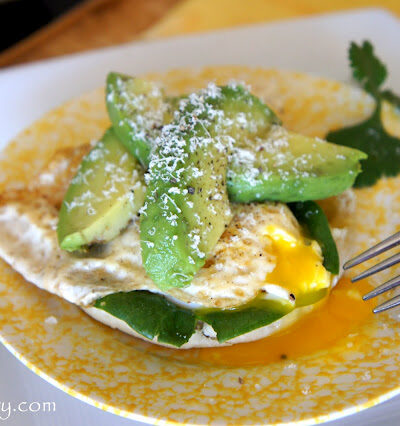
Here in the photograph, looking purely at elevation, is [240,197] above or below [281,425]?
above

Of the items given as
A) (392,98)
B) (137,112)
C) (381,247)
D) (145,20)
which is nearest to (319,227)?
(381,247)

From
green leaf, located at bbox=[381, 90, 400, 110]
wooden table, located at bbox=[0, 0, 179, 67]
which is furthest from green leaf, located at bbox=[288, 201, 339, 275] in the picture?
wooden table, located at bbox=[0, 0, 179, 67]

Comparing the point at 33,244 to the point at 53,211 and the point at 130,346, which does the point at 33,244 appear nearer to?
the point at 53,211

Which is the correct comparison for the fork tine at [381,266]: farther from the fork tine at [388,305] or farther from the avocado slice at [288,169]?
the avocado slice at [288,169]

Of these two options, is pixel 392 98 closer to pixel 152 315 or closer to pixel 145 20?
pixel 152 315

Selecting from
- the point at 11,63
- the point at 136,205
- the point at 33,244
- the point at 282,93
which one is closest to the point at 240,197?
the point at 136,205

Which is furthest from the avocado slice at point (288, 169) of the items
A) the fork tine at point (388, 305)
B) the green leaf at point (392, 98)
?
the green leaf at point (392, 98)
